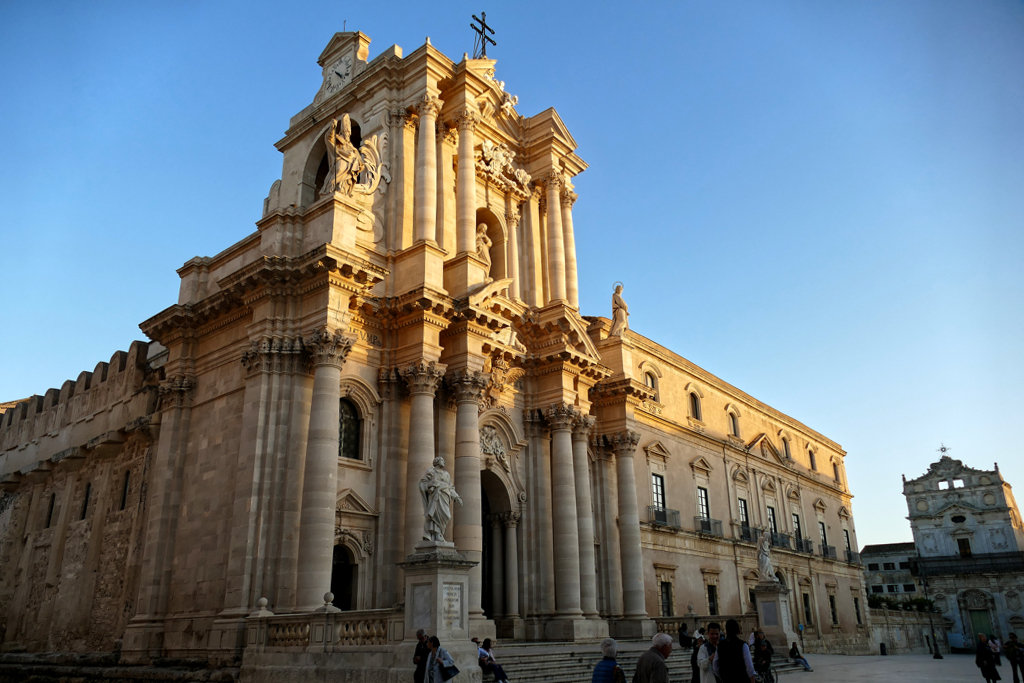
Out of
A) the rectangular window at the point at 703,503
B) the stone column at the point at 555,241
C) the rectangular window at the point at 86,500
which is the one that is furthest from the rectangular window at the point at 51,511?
the rectangular window at the point at 703,503

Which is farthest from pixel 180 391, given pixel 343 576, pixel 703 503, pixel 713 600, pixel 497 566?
pixel 713 600

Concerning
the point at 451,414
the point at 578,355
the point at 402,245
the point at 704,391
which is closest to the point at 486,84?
the point at 402,245

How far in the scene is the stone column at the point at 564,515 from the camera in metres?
22.8

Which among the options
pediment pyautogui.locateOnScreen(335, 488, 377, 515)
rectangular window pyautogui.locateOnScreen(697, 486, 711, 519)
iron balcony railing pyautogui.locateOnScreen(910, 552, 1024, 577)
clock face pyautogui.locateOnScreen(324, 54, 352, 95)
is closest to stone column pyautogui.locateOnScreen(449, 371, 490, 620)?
pediment pyautogui.locateOnScreen(335, 488, 377, 515)

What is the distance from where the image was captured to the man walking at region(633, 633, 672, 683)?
743cm

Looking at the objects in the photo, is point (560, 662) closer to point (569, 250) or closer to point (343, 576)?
point (343, 576)

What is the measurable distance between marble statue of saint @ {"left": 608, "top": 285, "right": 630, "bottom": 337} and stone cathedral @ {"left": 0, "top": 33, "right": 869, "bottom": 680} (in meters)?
0.09

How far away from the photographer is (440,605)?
13.1 metres

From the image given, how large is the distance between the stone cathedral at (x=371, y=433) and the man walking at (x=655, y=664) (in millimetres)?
6174

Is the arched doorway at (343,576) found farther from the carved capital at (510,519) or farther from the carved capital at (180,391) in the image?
the carved capital at (180,391)

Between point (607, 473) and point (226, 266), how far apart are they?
540 inches

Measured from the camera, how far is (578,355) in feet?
80.3

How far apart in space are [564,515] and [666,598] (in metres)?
9.27

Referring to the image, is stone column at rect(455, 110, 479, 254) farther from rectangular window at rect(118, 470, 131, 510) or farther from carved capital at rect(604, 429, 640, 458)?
rectangular window at rect(118, 470, 131, 510)
